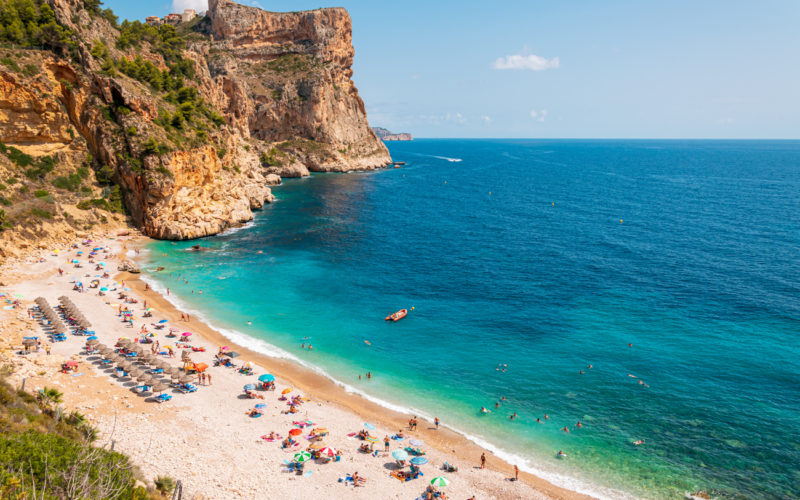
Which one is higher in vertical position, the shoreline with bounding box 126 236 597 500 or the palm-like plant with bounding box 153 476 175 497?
the palm-like plant with bounding box 153 476 175 497

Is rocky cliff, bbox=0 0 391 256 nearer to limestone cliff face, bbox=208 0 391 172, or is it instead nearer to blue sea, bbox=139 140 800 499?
blue sea, bbox=139 140 800 499

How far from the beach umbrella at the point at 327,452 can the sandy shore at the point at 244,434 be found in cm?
74

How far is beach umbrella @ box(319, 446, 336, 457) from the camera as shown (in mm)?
27172

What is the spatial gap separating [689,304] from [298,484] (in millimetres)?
45421

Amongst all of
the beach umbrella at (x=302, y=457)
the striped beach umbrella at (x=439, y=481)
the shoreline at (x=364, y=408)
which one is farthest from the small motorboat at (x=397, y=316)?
the striped beach umbrella at (x=439, y=481)

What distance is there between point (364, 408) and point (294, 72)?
14576 cm

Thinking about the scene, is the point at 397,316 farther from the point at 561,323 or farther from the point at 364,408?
the point at 561,323

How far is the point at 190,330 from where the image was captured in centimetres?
4300

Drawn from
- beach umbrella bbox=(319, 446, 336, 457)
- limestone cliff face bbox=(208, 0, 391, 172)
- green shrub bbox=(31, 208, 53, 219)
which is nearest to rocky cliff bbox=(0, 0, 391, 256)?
green shrub bbox=(31, 208, 53, 219)

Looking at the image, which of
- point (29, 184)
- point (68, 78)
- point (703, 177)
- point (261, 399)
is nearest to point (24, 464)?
point (261, 399)

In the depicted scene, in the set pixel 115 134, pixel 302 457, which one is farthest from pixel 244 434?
pixel 115 134

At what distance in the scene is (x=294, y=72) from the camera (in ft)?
504

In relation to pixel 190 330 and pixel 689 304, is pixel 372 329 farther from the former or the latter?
pixel 689 304

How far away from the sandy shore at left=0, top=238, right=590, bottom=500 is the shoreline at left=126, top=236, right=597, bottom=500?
8 centimetres
